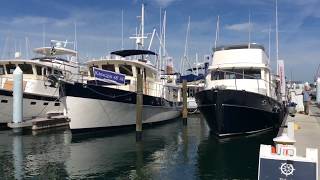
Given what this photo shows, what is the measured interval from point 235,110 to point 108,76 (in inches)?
263

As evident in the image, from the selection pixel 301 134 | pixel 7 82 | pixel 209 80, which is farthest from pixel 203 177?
pixel 7 82

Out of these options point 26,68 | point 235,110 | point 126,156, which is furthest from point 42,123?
point 235,110

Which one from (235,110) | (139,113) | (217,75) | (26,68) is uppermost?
(26,68)

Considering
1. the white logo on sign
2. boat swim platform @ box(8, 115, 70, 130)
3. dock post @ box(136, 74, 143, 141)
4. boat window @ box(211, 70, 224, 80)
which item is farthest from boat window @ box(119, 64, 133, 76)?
the white logo on sign

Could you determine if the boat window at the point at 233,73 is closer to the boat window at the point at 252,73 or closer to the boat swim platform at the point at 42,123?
the boat window at the point at 252,73

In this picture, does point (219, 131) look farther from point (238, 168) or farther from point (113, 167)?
point (113, 167)

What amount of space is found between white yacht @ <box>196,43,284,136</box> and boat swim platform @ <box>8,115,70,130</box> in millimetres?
8119

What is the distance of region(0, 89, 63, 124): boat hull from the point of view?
2341 centimetres

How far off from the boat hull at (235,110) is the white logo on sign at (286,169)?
31.4ft

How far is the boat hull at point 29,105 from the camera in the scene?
2341 cm

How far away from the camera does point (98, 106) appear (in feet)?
66.4

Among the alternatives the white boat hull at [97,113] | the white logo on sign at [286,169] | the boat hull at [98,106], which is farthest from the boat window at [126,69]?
the white logo on sign at [286,169]

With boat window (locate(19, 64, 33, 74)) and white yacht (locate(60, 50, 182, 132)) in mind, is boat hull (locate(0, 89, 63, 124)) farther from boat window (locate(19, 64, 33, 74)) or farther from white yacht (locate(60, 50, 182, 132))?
white yacht (locate(60, 50, 182, 132))

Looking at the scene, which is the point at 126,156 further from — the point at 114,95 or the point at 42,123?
the point at 42,123
